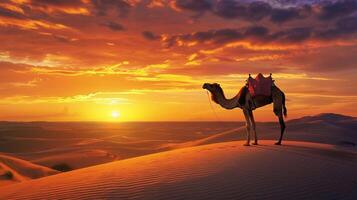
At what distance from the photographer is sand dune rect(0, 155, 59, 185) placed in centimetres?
2228

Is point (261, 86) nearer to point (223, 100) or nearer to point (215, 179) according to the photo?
point (223, 100)

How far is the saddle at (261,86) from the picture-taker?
15.7 meters

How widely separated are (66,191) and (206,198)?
9.85 ft

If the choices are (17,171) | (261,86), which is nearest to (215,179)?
(261,86)

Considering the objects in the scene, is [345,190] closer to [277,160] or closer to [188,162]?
[277,160]

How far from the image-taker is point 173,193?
31.8 ft

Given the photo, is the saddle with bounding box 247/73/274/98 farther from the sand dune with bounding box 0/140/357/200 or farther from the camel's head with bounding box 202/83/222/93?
the sand dune with bounding box 0/140/357/200

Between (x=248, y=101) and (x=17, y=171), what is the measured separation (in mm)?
13834

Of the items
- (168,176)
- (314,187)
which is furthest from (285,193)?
(168,176)

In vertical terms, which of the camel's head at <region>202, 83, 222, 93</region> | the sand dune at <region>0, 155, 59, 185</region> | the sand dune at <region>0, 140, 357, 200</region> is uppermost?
the camel's head at <region>202, 83, 222, 93</region>

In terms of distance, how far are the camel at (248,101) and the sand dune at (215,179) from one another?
6.85ft

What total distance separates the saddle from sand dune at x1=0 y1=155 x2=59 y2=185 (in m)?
11.5

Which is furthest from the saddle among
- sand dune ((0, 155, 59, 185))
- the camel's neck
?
sand dune ((0, 155, 59, 185))

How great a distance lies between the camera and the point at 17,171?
25.0 meters
